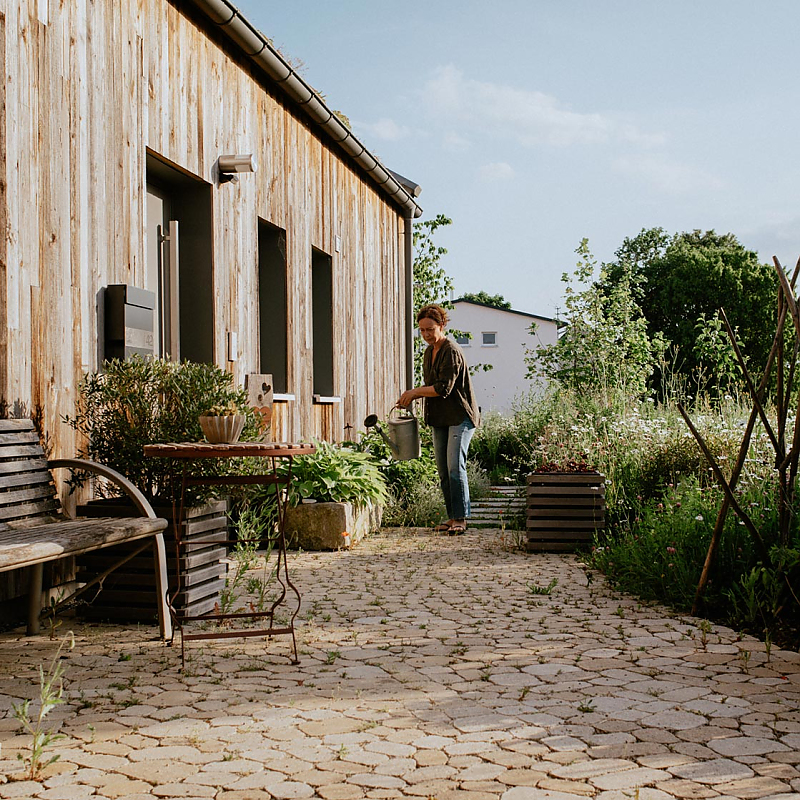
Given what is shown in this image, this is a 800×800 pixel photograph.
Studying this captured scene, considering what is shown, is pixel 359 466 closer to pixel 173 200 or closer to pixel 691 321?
pixel 173 200

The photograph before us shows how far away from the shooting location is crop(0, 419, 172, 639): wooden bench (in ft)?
11.7

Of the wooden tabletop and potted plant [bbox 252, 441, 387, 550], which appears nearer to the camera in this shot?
the wooden tabletop

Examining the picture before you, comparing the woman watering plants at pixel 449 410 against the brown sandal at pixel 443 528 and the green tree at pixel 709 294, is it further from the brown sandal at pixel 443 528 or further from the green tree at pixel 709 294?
the green tree at pixel 709 294

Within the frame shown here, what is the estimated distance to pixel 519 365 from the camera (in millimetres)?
41438

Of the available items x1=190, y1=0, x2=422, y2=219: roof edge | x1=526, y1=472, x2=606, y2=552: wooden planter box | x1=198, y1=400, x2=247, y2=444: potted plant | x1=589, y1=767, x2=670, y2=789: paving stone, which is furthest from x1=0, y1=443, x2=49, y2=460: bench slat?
x1=526, y1=472, x2=606, y2=552: wooden planter box

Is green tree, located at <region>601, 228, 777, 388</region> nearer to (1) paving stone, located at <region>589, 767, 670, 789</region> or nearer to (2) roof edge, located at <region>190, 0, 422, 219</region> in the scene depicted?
(2) roof edge, located at <region>190, 0, 422, 219</region>

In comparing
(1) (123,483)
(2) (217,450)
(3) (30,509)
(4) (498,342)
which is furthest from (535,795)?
(4) (498,342)

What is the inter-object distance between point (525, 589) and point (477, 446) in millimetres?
9270

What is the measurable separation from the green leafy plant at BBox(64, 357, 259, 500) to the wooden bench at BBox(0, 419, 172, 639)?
0.32 meters

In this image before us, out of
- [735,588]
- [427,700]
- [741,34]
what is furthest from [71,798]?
[741,34]

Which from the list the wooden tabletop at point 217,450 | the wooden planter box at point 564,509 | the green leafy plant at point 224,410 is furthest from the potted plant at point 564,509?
the wooden tabletop at point 217,450

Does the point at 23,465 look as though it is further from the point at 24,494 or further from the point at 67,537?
the point at 67,537

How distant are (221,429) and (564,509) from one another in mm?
3514

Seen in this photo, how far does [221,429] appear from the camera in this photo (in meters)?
3.96
